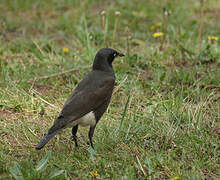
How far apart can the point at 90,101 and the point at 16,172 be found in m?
1.09

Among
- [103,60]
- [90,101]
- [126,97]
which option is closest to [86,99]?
[90,101]

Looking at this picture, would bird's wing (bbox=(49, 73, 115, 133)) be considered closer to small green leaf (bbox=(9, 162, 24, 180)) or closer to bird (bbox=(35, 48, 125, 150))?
bird (bbox=(35, 48, 125, 150))

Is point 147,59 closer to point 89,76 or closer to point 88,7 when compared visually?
point 89,76

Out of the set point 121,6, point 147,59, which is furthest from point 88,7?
point 147,59

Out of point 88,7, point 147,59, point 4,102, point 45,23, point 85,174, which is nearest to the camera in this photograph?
point 85,174

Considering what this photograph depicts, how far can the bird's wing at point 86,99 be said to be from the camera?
3912 millimetres

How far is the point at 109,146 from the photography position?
13.5 feet

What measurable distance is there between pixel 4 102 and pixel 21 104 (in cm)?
25

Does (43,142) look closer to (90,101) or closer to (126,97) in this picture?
(90,101)

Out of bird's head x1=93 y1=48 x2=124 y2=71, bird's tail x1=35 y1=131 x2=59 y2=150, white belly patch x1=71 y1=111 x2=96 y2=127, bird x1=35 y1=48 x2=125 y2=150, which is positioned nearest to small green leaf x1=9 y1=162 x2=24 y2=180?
bird's tail x1=35 y1=131 x2=59 y2=150

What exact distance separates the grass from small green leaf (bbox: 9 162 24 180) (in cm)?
1

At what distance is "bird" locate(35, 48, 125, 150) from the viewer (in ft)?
12.9

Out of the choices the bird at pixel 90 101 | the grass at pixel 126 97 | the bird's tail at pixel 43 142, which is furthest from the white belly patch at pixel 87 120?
the bird's tail at pixel 43 142

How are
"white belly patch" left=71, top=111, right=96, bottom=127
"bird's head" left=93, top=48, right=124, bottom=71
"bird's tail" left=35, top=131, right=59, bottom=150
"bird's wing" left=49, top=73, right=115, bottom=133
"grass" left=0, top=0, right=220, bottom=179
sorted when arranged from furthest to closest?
"bird's head" left=93, top=48, right=124, bottom=71 → "white belly patch" left=71, top=111, right=96, bottom=127 → "bird's wing" left=49, top=73, right=115, bottom=133 → "grass" left=0, top=0, right=220, bottom=179 → "bird's tail" left=35, top=131, right=59, bottom=150
